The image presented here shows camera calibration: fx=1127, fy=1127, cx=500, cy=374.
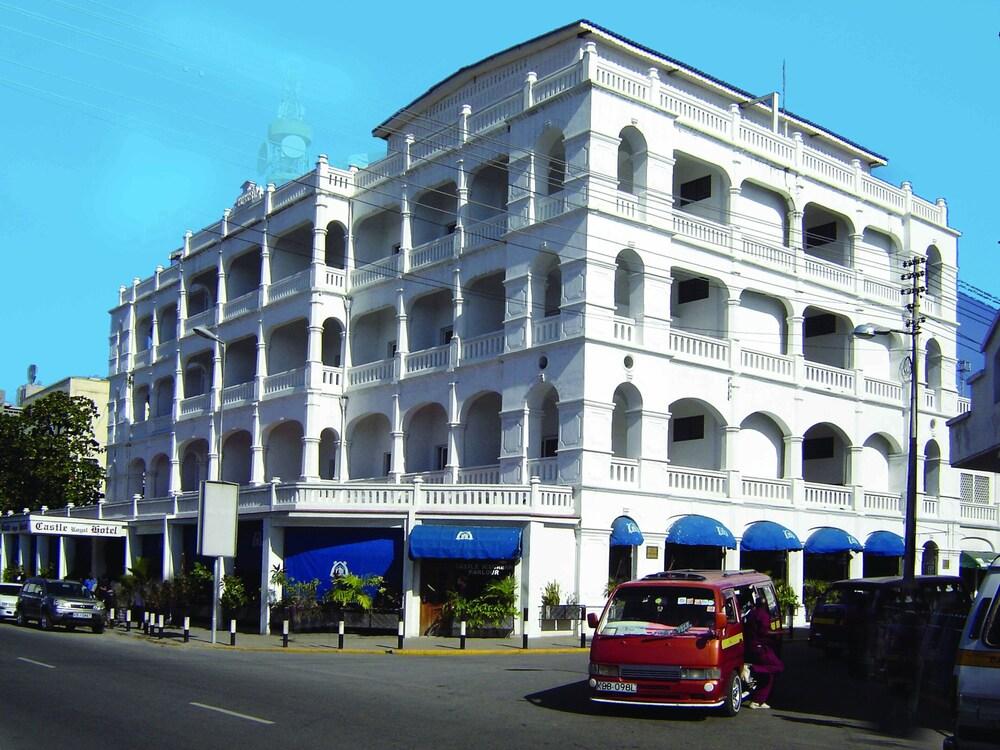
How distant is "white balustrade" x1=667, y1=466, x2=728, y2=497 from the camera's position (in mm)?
37281

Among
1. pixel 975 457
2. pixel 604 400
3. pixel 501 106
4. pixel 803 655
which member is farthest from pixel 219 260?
pixel 975 457

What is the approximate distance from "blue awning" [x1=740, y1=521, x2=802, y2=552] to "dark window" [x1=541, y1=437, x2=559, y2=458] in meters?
7.26

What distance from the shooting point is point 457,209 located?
4212 cm

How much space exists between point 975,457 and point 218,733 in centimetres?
1538

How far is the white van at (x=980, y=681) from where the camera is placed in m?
11.8

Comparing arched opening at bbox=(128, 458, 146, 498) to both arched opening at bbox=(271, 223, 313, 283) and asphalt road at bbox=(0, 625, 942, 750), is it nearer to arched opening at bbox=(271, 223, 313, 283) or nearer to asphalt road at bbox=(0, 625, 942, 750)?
arched opening at bbox=(271, 223, 313, 283)

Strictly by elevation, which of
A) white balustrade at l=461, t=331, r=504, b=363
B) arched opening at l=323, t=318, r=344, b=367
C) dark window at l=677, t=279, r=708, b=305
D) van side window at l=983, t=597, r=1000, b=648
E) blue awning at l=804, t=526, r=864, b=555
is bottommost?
blue awning at l=804, t=526, r=864, b=555

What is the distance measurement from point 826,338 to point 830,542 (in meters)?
8.89

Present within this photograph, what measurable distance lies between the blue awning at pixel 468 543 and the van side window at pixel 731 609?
51.0 feet

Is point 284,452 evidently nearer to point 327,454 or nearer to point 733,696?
point 327,454

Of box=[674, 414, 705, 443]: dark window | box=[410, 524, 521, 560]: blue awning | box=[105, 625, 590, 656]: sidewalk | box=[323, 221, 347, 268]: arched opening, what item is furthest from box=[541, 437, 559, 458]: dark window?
box=[323, 221, 347, 268]: arched opening

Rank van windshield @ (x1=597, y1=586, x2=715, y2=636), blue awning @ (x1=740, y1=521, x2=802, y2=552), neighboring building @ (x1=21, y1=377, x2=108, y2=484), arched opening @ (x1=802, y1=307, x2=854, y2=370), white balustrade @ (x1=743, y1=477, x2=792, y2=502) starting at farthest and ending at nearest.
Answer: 1. neighboring building @ (x1=21, y1=377, x2=108, y2=484)
2. arched opening @ (x1=802, y1=307, x2=854, y2=370)
3. white balustrade @ (x1=743, y1=477, x2=792, y2=502)
4. blue awning @ (x1=740, y1=521, x2=802, y2=552)
5. van windshield @ (x1=597, y1=586, x2=715, y2=636)

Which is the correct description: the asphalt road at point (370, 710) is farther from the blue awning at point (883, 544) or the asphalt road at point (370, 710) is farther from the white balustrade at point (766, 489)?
the blue awning at point (883, 544)

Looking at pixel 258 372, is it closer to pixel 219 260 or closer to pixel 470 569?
pixel 219 260
